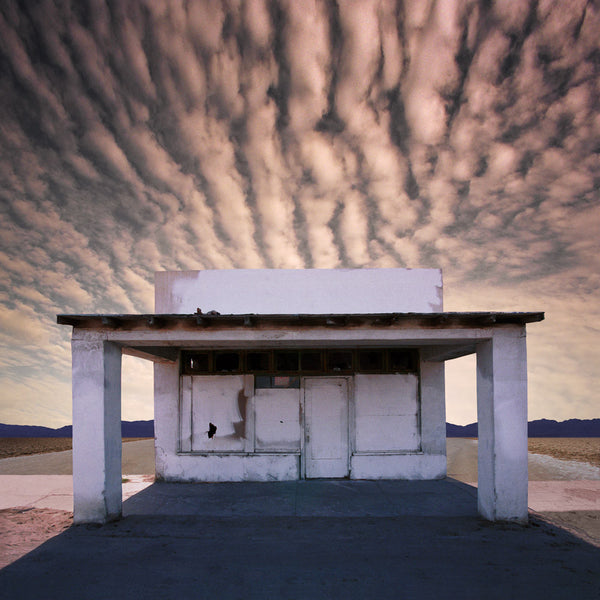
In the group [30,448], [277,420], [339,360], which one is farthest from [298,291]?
[30,448]

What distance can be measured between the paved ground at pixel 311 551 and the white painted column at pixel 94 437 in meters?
0.35

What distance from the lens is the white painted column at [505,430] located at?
6352mm

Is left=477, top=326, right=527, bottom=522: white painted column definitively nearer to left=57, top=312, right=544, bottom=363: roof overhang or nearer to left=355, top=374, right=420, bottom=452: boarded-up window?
left=57, top=312, right=544, bottom=363: roof overhang

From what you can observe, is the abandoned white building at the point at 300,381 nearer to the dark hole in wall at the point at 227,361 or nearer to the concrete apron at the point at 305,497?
the dark hole in wall at the point at 227,361

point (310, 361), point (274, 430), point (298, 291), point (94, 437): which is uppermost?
point (298, 291)

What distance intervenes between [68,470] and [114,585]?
28.7 ft

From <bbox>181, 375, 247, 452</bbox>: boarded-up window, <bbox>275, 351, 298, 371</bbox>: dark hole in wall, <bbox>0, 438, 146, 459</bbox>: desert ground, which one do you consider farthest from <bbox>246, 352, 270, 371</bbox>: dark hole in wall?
<bbox>0, 438, 146, 459</bbox>: desert ground

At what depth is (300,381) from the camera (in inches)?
378

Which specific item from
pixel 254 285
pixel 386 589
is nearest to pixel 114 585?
pixel 386 589

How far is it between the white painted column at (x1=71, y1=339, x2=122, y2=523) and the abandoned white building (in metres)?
0.02

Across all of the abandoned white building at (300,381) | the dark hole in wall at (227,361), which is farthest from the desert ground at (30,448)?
the dark hole in wall at (227,361)

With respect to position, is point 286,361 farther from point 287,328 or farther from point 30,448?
point 30,448

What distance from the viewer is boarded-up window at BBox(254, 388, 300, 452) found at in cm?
933

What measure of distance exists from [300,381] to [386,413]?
2253 millimetres
